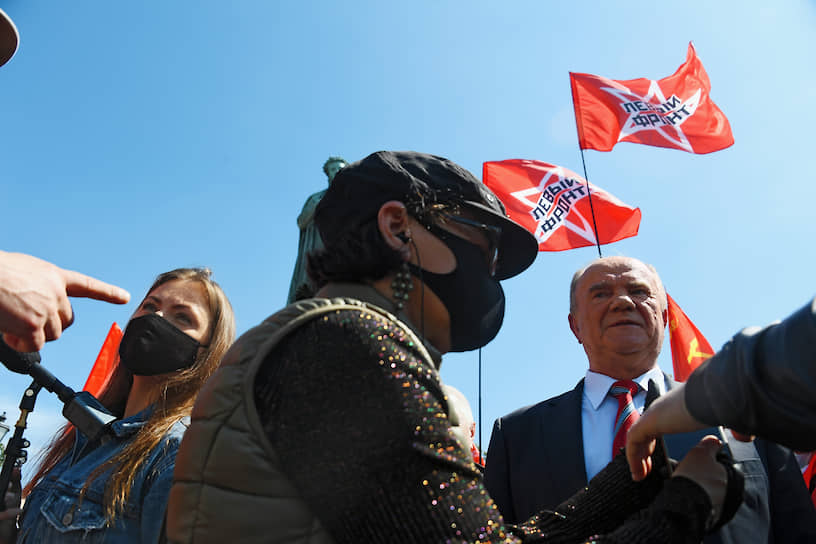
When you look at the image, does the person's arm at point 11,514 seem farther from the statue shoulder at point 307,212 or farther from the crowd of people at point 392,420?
the statue shoulder at point 307,212

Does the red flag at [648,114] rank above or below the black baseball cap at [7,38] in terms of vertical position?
above

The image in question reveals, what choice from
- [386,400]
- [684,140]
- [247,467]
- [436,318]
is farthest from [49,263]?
[684,140]

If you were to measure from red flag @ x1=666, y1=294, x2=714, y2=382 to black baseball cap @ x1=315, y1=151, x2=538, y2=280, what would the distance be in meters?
5.64

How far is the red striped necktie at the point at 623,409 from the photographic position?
10.2ft

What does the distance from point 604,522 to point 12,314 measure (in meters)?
1.45

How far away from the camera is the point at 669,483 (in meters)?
1.40

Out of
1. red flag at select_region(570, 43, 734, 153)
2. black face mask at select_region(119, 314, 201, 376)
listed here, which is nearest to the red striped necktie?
Answer: black face mask at select_region(119, 314, 201, 376)

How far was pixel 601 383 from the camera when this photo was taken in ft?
11.3

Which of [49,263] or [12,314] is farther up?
[49,263]

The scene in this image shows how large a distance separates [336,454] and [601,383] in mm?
2514

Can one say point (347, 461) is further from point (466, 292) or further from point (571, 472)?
point (571, 472)

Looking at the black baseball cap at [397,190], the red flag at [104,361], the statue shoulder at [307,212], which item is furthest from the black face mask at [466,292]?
the statue shoulder at [307,212]

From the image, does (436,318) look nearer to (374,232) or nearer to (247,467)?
(374,232)

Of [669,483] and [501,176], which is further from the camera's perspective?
[501,176]
